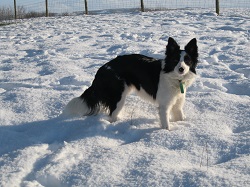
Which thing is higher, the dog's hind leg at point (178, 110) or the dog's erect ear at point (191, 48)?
the dog's erect ear at point (191, 48)

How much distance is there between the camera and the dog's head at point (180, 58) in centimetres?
379

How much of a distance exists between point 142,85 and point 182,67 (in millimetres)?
692

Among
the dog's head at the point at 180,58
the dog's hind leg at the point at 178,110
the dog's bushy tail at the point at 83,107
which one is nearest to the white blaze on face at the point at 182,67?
the dog's head at the point at 180,58

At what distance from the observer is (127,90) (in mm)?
4254

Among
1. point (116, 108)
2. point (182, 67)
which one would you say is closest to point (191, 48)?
point (182, 67)

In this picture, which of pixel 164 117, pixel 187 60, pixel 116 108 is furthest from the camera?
pixel 116 108

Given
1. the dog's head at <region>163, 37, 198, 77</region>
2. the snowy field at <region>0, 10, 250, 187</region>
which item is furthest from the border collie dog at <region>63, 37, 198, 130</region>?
the snowy field at <region>0, 10, 250, 187</region>

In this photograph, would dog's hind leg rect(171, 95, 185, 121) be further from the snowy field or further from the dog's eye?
the dog's eye

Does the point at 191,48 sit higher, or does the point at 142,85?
the point at 191,48

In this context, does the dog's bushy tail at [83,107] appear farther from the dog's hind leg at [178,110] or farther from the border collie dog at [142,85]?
the dog's hind leg at [178,110]

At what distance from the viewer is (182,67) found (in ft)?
12.3

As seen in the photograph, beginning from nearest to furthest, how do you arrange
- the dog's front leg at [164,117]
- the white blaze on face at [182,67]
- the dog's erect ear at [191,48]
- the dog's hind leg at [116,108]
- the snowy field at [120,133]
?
1. the snowy field at [120,133]
2. the white blaze on face at [182,67]
3. the dog's erect ear at [191,48]
4. the dog's front leg at [164,117]
5. the dog's hind leg at [116,108]

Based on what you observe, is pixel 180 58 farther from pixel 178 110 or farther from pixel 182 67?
pixel 178 110

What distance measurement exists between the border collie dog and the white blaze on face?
5 cm
